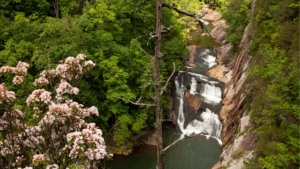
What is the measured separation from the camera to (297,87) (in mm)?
10438

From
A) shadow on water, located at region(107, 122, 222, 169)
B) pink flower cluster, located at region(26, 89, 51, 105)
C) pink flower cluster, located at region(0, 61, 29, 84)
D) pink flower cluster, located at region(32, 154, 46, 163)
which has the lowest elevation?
shadow on water, located at region(107, 122, 222, 169)

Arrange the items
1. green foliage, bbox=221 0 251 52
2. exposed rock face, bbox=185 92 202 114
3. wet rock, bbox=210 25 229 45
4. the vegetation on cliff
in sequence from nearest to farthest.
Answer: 1. the vegetation on cliff
2. exposed rock face, bbox=185 92 202 114
3. green foliage, bbox=221 0 251 52
4. wet rock, bbox=210 25 229 45

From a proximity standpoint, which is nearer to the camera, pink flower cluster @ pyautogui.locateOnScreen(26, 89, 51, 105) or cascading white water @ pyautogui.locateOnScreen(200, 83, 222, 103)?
pink flower cluster @ pyautogui.locateOnScreen(26, 89, 51, 105)

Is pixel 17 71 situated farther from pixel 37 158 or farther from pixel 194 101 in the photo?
pixel 194 101

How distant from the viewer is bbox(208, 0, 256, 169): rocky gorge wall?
13.6 metres

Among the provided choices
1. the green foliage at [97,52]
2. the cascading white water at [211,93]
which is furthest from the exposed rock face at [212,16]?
the green foliage at [97,52]

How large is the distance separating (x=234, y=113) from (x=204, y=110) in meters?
3.56

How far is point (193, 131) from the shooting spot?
21.0 metres

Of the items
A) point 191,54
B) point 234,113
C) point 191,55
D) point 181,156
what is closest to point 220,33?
point 191,54

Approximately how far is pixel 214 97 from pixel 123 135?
471 inches

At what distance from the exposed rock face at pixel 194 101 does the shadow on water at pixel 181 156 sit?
12.6ft

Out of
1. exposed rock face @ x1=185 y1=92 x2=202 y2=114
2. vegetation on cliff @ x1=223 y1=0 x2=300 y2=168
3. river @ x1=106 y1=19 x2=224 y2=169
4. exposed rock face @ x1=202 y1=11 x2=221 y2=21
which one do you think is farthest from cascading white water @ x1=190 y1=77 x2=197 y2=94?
exposed rock face @ x1=202 y1=11 x2=221 y2=21

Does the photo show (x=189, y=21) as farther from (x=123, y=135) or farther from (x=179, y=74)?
(x=123, y=135)

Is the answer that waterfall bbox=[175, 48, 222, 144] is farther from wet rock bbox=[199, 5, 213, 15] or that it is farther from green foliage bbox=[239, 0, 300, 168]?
wet rock bbox=[199, 5, 213, 15]
